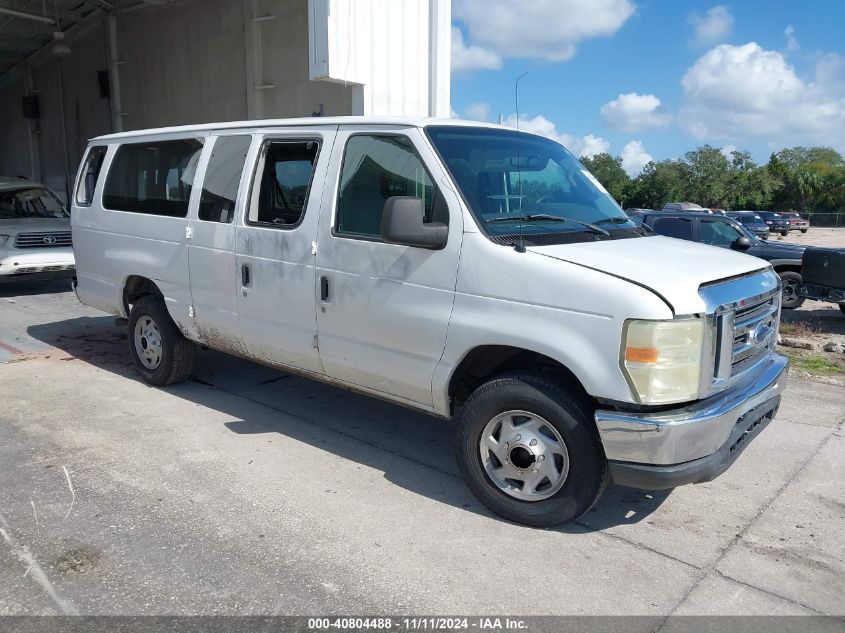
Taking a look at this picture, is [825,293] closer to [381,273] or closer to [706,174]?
[381,273]

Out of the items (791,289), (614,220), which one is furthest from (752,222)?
(614,220)

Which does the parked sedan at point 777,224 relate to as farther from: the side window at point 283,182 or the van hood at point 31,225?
the side window at point 283,182

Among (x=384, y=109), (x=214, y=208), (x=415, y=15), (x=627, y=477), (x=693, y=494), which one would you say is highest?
(x=415, y=15)

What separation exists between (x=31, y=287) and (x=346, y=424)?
29.8 ft

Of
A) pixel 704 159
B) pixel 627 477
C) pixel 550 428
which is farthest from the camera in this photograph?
pixel 704 159

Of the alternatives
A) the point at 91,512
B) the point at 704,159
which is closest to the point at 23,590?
the point at 91,512

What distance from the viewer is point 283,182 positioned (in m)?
4.94

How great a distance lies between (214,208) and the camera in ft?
17.6

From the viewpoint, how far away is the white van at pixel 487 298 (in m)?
3.38

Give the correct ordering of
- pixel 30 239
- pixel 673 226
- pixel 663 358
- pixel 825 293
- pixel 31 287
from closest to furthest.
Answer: pixel 663 358 → pixel 825 293 → pixel 30 239 → pixel 673 226 → pixel 31 287

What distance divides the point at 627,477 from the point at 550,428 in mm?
461

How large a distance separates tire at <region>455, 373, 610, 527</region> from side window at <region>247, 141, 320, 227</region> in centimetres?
189

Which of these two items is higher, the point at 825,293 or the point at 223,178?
the point at 223,178

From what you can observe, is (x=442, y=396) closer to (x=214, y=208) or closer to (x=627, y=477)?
(x=627, y=477)
